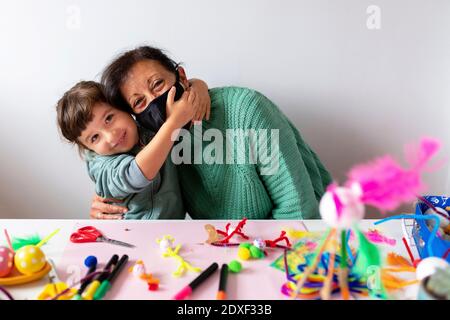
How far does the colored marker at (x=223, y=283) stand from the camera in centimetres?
57

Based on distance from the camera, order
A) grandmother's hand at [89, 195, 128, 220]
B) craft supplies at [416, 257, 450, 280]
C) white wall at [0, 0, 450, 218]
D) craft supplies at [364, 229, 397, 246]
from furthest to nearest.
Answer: white wall at [0, 0, 450, 218] < grandmother's hand at [89, 195, 128, 220] < craft supplies at [364, 229, 397, 246] < craft supplies at [416, 257, 450, 280]

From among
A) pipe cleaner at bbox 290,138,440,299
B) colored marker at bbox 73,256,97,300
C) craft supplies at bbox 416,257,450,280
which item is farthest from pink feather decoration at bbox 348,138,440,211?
colored marker at bbox 73,256,97,300

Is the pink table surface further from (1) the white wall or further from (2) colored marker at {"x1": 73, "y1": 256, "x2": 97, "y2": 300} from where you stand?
(1) the white wall

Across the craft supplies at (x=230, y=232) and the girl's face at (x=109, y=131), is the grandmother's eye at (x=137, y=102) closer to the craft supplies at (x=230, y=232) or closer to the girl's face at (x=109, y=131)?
the girl's face at (x=109, y=131)

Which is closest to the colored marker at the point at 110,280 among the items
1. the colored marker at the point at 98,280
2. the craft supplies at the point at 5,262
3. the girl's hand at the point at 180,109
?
the colored marker at the point at 98,280

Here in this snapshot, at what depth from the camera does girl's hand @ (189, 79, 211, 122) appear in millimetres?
909

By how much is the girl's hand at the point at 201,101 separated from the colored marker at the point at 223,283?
374mm

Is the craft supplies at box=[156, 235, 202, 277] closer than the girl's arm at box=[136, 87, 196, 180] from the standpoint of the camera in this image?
Yes

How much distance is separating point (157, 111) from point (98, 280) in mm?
381

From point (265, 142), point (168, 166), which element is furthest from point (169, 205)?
point (265, 142)

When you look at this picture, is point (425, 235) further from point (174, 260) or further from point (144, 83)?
point (144, 83)

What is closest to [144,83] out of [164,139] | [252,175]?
[164,139]

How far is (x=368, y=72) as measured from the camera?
112cm

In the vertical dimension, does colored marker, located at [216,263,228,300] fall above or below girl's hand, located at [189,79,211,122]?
below
